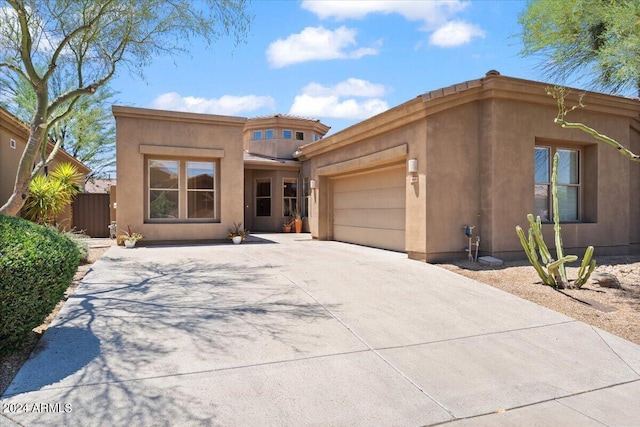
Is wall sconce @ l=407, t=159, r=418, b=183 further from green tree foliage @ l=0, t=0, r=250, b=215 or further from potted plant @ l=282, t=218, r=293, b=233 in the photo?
potted plant @ l=282, t=218, r=293, b=233

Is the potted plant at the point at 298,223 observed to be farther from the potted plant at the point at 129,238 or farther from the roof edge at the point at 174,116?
the potted plant at the point at 129,238

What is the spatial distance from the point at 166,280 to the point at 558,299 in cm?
643

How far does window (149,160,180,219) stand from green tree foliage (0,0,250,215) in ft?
13.4

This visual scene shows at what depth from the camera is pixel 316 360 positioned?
4.11 meters

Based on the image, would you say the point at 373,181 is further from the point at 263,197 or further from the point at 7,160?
the point at 7,160

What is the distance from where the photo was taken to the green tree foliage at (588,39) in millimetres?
7012

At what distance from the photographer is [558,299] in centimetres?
645

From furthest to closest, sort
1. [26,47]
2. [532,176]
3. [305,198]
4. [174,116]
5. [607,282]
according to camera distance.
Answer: [305,198]
[174,116]
[532,176]
[607,282]
[26,47]

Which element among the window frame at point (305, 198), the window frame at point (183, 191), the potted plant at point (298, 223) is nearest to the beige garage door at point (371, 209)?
the window frame at point (305, 198)

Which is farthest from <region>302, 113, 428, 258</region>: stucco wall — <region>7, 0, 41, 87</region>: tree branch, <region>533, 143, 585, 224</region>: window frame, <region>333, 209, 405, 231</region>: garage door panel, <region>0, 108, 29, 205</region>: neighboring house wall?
<region>0, 108, 29, 205</region>: neighboring house wall

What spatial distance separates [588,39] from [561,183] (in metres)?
3.51

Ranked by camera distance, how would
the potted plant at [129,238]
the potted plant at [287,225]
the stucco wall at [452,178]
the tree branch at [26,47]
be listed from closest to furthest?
the tree branch at [26,47], the stucco wall at [452,178], the potted plant at [129,238], the potted plant at [287,225]

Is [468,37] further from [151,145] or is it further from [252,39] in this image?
[151,145]

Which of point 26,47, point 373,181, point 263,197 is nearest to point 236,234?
point 373,181
